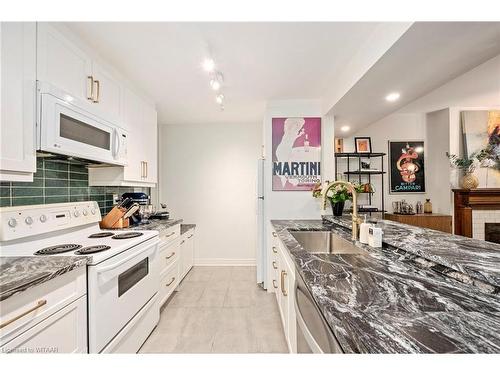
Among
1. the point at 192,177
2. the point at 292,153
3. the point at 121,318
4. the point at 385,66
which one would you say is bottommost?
the point at 121,318

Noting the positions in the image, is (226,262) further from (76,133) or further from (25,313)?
(25,313)

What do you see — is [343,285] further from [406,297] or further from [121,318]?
[121,318]

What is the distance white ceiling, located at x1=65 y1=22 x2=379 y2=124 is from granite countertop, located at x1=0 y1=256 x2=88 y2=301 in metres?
1.49

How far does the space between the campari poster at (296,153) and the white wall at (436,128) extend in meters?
1.45

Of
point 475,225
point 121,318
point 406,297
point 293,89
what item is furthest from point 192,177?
point 475,225

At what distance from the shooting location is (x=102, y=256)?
4.12ft

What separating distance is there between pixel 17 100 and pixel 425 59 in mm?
2326

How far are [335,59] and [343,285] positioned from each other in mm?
1824

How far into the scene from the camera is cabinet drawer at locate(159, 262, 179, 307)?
231 cm

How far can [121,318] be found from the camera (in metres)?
1.43

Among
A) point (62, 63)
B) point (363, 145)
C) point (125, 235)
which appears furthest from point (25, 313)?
point (363, 145)

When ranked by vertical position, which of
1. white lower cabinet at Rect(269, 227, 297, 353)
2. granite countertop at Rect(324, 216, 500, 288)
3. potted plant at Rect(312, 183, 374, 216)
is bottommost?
white lower cabinet at Rect(269, 227, 297, 353)

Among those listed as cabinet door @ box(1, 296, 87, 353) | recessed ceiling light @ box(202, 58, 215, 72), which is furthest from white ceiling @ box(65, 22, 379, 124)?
cabinet door @ box(1, 296, 87, 353)

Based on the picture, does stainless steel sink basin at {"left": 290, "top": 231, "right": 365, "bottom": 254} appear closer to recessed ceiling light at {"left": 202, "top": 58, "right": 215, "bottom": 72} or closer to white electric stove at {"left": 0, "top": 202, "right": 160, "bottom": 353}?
white electric stove at {"left": 0, "top": 202, "right": 160, "bottom": 353}
